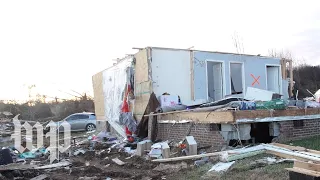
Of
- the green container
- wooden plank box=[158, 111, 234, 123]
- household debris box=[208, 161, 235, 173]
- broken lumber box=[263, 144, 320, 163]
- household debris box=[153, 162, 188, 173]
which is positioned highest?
the green container

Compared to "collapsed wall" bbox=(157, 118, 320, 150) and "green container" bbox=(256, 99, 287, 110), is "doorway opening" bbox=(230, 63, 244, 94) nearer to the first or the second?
"collapsed wall" bbox=(157, 118, 320, 150)

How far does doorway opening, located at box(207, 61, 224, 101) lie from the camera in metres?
14.9

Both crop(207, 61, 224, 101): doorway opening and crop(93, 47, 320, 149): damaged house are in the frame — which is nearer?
crop(93, 47, 320, 149): damaged house

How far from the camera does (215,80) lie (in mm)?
15156

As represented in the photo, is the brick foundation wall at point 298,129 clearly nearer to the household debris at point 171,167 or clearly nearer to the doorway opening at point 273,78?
the household debris at point 171,167

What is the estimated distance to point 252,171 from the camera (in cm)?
650

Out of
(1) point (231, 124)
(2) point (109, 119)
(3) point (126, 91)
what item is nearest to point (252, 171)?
(1) point (231, 124)

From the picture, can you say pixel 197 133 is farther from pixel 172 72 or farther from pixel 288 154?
pixel 172 72

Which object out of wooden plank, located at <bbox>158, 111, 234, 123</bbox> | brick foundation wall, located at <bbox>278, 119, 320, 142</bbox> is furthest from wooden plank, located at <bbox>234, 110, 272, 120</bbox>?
brick foundation wall, located at <bbox>278, 119, 320, 142</bbox>

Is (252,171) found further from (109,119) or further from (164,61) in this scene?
(109,119)

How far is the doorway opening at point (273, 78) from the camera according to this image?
54.0ft

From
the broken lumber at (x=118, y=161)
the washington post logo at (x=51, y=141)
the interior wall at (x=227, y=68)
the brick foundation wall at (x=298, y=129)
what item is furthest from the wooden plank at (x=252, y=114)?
the washington post logo at (x=51, y=141)

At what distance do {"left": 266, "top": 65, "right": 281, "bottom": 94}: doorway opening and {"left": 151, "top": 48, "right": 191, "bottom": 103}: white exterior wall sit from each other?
16.0ft

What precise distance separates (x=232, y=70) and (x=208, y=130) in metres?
6.11
